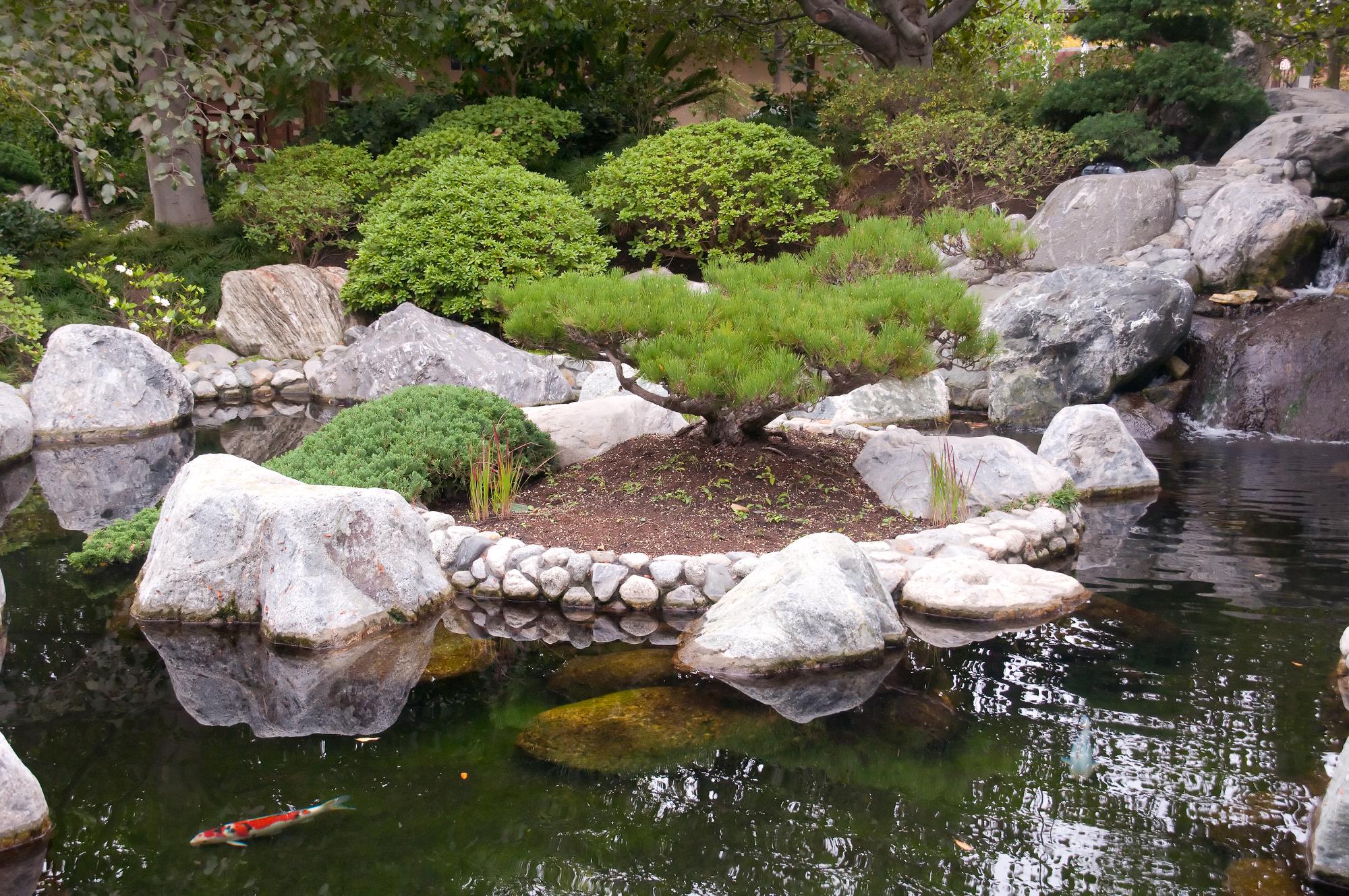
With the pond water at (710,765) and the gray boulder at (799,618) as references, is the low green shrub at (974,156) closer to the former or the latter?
the pond water at (710,765)

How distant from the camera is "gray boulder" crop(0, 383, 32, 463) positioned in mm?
10617

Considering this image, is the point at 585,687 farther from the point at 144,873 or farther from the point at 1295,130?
the point at 1295,130

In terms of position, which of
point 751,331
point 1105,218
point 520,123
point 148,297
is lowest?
point 148,297

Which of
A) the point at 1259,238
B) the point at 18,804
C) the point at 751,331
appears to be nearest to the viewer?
the point at 18,804

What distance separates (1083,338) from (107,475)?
10666 mm

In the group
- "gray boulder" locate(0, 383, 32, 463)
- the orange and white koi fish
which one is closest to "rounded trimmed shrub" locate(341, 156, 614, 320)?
"gray boulder" locate(0, 383, 32, 463)

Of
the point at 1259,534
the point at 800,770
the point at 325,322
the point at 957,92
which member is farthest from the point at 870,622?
the point at 957,92

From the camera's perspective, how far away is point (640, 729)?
4.85m

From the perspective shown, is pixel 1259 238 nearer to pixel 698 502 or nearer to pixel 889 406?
pixel 889 406

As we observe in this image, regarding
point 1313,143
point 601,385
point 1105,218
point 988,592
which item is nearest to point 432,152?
point 601,385

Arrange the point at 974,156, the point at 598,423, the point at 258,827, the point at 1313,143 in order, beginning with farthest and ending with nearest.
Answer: the point at 974,156 → the point at 1313,143 → the point at 598,423 → the point at 258,827

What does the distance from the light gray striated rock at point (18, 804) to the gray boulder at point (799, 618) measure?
3.03 m

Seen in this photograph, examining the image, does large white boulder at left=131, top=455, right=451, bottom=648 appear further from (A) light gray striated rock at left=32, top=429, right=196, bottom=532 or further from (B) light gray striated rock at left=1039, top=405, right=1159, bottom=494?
A: (B) light gray striated rock at left=1039, top=405, right=1159, bottom=494

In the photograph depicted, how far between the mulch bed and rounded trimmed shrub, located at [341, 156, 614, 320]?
19.6 feet
